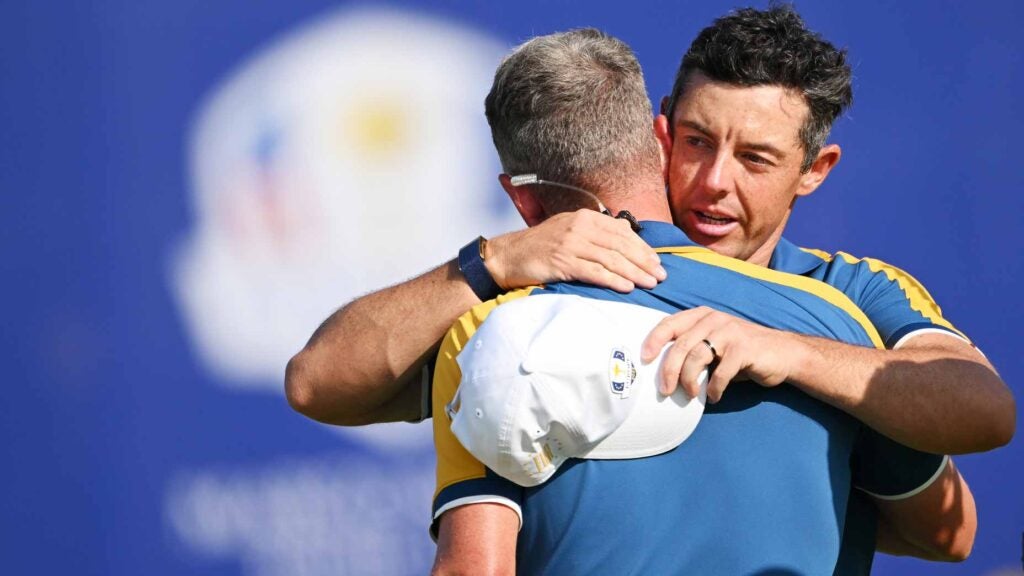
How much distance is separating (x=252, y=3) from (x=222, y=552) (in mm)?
1215

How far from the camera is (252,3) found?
115 inches

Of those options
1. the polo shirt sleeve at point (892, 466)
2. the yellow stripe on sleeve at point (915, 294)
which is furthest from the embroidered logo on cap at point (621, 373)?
the yellow stripe on sleeve at point (915, 294)

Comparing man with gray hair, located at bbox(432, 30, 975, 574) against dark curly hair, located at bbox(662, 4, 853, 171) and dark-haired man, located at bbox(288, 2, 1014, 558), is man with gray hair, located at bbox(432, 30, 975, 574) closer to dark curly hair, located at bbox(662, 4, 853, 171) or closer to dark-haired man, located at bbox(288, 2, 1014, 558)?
dark-haired man, located at bbox(288, 2, 1014, 558)

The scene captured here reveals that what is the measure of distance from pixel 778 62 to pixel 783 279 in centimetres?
56

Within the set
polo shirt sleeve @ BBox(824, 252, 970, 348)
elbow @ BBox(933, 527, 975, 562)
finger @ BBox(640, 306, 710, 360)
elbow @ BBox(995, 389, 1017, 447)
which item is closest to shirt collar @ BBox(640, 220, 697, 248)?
finger @ BBox(640, 306, 710, 360)

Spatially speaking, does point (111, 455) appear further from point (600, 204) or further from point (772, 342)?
point (772, 342)

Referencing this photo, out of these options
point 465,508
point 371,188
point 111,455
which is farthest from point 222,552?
point 465,508

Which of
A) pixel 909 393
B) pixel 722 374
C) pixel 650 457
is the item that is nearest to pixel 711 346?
pixel 722 374

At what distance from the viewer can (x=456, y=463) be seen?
1453mm

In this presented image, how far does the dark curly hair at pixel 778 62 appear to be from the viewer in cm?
203

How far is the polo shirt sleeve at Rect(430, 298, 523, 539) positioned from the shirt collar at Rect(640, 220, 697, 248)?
21cm

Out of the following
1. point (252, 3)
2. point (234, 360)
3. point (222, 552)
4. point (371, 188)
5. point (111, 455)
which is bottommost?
point (222, 552)

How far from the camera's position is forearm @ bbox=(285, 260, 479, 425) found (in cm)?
165

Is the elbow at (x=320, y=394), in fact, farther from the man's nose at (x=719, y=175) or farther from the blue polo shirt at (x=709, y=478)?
the man's nose at (x=719, y=175)
